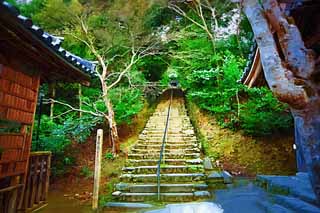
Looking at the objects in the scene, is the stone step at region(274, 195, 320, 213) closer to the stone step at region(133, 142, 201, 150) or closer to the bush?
the stone step at region(133, 142, 201, 150)

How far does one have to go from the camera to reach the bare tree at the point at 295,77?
217cm

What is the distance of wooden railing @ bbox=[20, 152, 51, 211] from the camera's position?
4.47 metres

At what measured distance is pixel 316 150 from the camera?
2.13 meters

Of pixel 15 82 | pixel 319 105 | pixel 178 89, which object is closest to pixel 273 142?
pixel 319 105

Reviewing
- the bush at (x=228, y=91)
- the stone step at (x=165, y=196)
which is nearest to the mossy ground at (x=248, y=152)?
the bush at (x=228, y=91)

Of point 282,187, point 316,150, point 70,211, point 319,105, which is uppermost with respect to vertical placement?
point 319,105

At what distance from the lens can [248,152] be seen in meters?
8.70

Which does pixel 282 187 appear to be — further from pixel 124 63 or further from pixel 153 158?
pixel 124 63

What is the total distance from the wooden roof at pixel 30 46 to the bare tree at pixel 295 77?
2491mm

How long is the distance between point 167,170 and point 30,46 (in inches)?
186

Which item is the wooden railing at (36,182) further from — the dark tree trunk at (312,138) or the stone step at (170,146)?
the dark tree trunk at (312,138)

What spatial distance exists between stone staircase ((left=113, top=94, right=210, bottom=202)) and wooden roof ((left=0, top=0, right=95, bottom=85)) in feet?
9.30

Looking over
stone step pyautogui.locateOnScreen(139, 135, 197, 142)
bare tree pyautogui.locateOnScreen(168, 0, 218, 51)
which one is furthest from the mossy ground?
bare tree pyautogui.locateOnScreen(168, 0, 218, 51)

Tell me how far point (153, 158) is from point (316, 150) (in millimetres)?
5714
